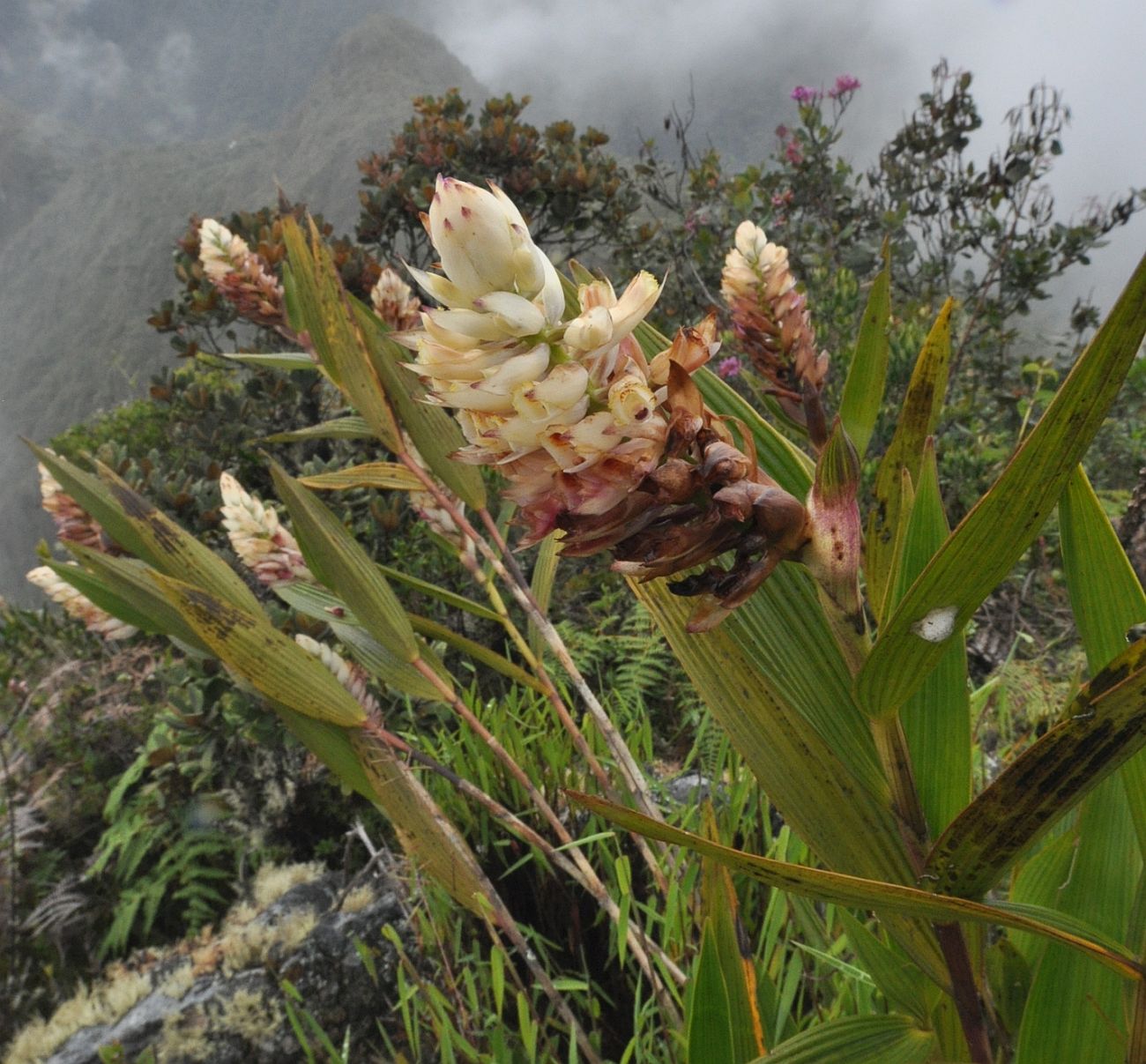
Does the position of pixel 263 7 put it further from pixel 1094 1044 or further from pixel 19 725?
pixel 1094 1044

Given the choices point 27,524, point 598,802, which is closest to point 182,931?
point 598,802

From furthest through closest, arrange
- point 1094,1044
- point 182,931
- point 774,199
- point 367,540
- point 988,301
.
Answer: point 774,199, point 988,301, point 367,540, point 182,931, point 1094,1044

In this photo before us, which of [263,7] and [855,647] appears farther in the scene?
[263,7]

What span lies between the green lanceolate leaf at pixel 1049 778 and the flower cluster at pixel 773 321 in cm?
53

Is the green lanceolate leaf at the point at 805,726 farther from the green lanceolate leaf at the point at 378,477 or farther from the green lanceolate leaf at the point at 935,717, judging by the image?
the green lanceolate leaf at the point at 378,477

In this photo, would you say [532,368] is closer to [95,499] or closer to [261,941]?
[95,499]

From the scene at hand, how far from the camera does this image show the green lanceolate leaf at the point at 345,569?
80 cm

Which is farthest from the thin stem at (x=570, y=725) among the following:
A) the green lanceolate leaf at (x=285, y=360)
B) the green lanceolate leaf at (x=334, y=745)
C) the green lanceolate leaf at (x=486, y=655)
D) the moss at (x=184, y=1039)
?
the moss at (x=184, y=1039)

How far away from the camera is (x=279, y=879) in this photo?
1597 mm

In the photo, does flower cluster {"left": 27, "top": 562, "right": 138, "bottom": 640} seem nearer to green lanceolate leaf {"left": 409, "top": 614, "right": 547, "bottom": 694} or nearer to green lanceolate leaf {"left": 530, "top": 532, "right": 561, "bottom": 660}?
green lanceolate leaf {"left": 409, "top": 614, "right": 547, "bottom": 694}

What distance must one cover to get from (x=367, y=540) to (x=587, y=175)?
1.89 meters

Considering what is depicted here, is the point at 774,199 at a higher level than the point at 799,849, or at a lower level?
higher

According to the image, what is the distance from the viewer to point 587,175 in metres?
3.17

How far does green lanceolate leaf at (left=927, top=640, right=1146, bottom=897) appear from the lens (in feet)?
0.89
